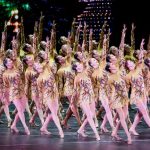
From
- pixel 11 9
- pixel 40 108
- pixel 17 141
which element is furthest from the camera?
pixel 11 9

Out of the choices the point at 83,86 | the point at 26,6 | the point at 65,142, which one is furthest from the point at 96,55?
the point at 26,6

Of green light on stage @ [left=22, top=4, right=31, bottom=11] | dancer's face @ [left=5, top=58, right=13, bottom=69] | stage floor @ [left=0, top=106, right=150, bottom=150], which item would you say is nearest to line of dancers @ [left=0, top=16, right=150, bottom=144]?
dancer's face @ [left=5, top=58, right=13, bottom=69]

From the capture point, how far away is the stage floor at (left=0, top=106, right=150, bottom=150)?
8819mm

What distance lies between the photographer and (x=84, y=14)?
20266 millimetres

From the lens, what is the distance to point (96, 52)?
39.1 feet

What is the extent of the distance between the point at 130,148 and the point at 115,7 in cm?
1095

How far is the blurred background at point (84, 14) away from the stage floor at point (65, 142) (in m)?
8.42

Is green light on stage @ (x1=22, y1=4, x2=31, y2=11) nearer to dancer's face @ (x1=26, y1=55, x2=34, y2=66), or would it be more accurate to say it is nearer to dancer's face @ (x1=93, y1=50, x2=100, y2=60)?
dancer's face @ (x1=93, y1=50, x2=100, y2=60)

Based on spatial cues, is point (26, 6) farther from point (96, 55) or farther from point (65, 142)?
point (65, 142)

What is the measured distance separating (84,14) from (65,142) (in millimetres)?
11388

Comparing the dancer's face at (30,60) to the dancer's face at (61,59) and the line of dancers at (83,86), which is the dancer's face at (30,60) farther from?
the dancer's face at (61,59)

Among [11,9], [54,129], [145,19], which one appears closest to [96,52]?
[54,129]

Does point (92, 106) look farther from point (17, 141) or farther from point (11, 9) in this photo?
point (11, 9)

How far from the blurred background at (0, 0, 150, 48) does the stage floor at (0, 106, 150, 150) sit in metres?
8.42
